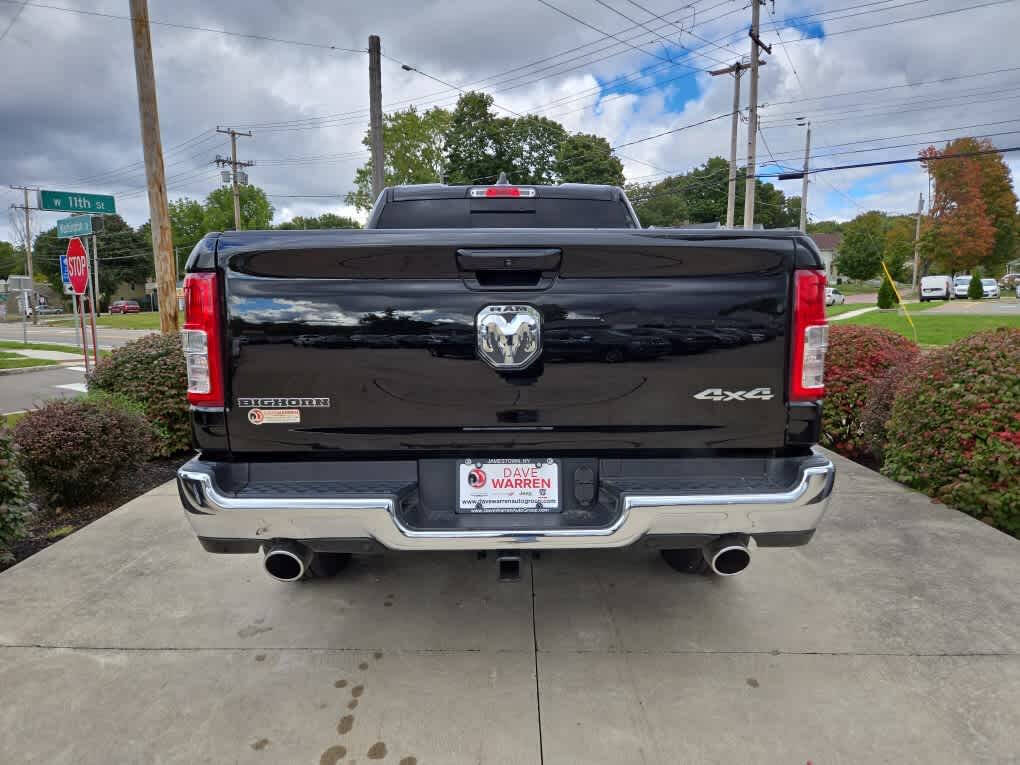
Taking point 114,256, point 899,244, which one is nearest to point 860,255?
point 899,244

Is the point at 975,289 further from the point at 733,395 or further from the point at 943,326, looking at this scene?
the point at 733,395

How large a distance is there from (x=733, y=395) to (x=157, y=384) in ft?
18.2

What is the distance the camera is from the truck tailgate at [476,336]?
2270 millimetres

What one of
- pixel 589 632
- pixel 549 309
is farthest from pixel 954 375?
pixel 549 309

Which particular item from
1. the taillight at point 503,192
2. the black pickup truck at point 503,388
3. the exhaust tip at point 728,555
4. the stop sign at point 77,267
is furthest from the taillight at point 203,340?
the stop sign at point 77,267

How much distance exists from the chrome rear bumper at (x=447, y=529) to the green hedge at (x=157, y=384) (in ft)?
13.5

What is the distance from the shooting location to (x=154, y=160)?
886cm

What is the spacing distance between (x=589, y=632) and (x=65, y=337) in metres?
35.0

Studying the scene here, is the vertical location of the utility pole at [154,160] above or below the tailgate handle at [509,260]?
above

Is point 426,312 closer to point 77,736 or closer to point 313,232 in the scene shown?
point 313,232

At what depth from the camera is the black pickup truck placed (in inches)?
89.2

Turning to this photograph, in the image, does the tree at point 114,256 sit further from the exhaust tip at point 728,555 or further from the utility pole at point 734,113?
the exhaust tip at point 728,555

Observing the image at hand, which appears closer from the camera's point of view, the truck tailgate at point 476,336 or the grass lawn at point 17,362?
the truck tailgate at point 476,336

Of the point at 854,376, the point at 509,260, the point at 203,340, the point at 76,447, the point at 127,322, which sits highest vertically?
the point at 509,260
